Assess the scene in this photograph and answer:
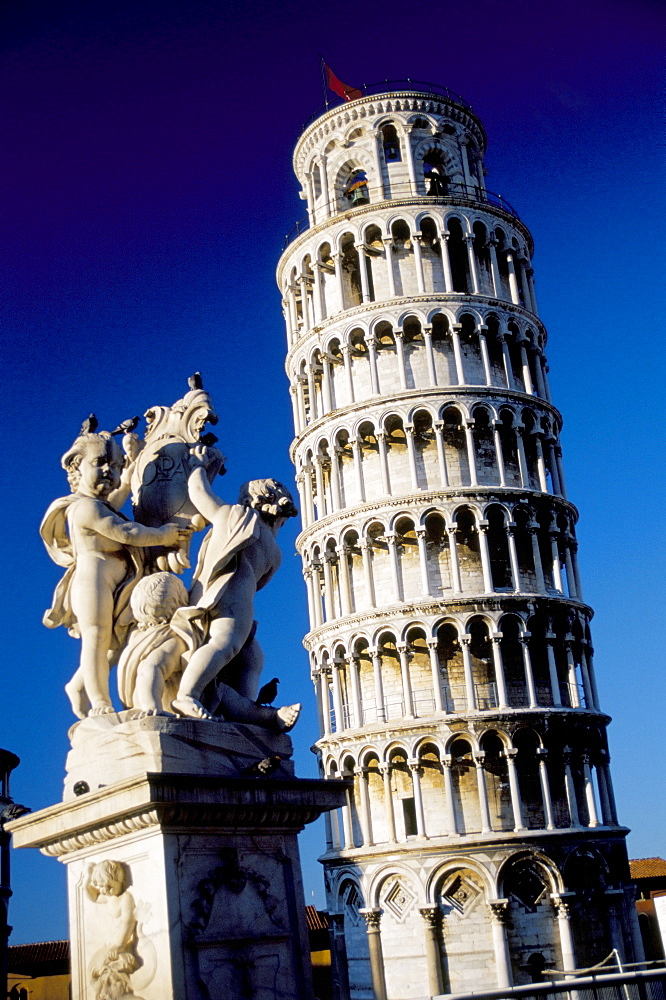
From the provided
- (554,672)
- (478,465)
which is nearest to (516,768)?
(554,672)

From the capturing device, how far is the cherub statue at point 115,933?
606 centimetres

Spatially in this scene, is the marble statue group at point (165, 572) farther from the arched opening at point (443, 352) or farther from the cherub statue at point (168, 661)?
the arched opening at point (443, 352)

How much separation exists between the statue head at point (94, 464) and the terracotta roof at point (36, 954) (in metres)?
55.2

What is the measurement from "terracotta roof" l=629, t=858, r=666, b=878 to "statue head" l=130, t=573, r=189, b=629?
67.4m

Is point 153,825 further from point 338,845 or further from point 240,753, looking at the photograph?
point 338,845

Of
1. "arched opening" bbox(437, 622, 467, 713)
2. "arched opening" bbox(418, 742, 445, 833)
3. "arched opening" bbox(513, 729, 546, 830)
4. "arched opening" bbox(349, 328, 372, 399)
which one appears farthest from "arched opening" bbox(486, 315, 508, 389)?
"arched opening" bbox(418, 742, 445, 833)

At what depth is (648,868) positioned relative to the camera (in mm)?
71125

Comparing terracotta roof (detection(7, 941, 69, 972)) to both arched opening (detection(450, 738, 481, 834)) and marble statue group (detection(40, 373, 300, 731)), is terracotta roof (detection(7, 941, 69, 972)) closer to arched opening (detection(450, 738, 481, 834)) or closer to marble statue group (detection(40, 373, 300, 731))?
arched opening (detection(450, 738, 481, 834))

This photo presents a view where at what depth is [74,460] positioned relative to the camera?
7.39 meters

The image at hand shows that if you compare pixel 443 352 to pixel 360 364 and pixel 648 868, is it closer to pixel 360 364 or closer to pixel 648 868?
pixel 360 364

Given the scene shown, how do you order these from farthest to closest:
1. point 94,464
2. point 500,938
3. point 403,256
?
point 403,256 < point 500,938 < point 94,464

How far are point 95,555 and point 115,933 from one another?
214cm

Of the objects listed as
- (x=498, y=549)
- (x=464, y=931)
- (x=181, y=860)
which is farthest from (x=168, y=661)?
(x=498, y=549)

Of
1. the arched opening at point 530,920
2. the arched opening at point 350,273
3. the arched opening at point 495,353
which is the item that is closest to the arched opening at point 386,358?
the arched opening at point 350,273
